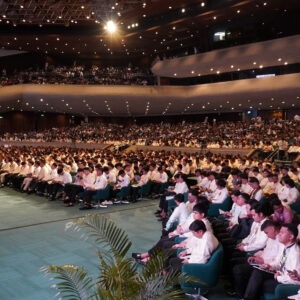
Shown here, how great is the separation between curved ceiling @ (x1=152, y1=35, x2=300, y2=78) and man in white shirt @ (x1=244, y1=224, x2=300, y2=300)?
23.4 metres

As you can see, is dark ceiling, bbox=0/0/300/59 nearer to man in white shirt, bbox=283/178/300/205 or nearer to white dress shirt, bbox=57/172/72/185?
white dress shirt, bbox=57/172/72/185

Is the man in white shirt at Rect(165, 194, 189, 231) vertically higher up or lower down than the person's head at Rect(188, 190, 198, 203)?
lower down

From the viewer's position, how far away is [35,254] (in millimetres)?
6172

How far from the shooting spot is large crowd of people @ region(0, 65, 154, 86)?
3216cm

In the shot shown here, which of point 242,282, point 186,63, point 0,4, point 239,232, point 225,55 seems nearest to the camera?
point 242,282

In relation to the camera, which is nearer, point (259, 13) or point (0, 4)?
point (0, 4)

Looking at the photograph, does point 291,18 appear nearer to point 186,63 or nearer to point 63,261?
point 186,63

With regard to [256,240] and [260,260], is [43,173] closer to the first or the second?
[256,240]

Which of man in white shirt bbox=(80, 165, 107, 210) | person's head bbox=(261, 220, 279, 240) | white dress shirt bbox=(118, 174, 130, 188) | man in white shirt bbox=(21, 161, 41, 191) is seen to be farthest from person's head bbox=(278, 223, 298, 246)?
man in white shirt bbox=(21, 161, 41, 191)

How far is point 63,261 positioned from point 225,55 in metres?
25.5

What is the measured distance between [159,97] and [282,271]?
30.4 meters

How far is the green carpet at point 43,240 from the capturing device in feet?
16.1

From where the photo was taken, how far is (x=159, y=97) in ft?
110

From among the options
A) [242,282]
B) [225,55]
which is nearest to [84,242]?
[242,282]
